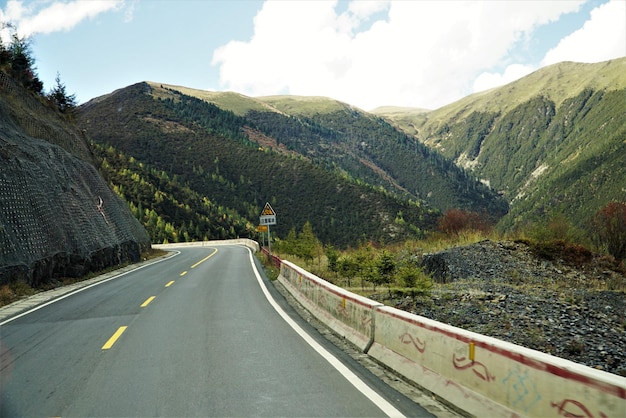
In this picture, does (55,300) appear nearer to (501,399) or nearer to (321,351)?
(321,351)

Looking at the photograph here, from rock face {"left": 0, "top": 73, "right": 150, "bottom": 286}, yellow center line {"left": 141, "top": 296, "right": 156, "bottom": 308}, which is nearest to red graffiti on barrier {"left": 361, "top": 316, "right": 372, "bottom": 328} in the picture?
yellow center line {"left": 141, "top": 296, "right": 156, "bottom": 308}

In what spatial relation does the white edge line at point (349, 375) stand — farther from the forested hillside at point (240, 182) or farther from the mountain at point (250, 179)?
the mountain at point (250, 179)

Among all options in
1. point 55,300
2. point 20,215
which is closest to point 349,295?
point 55,300

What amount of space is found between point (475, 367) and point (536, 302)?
11.2 metres

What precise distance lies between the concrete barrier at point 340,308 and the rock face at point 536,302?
297 cm

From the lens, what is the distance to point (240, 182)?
119500 mm

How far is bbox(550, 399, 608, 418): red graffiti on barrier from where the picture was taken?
2.93 metres

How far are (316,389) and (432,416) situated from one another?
139 cm

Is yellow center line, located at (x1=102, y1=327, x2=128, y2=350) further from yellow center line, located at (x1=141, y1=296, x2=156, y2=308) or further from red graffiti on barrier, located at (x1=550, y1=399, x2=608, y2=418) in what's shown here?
red graffiti on barrier, located at (x1=550, y1=399, x2=608, y2=418)

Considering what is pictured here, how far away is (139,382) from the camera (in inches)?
216

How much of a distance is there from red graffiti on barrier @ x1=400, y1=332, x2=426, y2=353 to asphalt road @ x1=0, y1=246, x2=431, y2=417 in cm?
56

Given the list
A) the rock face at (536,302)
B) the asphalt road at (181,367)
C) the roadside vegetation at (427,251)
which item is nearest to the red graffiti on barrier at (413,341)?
the asphalt road at (181,367)

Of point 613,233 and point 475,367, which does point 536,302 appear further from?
point 613,233

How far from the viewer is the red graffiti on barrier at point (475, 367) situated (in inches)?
157
